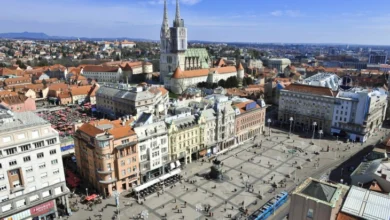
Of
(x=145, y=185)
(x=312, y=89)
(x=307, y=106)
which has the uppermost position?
(x=312, y=89)

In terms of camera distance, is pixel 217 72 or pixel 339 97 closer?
pixel 339 97

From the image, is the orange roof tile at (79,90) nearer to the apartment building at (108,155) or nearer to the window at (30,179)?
the apartment building at (108,155)

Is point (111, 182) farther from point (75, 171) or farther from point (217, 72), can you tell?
point (217, 72)

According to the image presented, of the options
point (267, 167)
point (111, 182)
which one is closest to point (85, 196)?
point (111, 182)

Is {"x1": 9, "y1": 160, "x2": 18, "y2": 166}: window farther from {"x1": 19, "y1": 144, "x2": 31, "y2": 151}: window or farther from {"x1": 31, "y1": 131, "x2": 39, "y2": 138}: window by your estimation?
{"x1": 31, "y1": 131, "x2": 39, "y2": 138}: window

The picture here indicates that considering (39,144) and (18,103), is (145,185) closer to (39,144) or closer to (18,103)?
(39,144)

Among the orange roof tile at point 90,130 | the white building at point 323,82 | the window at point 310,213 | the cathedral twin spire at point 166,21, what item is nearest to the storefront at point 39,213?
the orange roof tile at point 90,130

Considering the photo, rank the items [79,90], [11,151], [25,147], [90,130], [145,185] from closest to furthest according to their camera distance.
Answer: [11,151]
[25,147]
[145,185]
[90,130]
[79,90]

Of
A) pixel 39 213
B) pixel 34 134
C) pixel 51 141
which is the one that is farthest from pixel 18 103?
pixel 39 213
